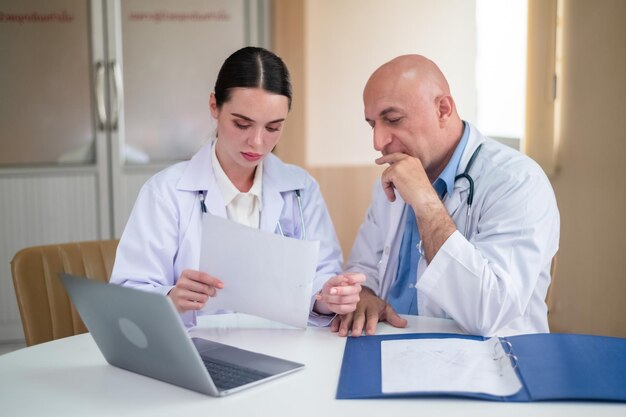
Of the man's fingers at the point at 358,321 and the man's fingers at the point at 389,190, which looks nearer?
the man's fingers at the point at 358,321

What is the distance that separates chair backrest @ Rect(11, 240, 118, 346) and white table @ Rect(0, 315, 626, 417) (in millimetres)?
409

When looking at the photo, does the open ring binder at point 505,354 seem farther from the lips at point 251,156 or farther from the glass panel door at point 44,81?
the glass panel door at point 44,81

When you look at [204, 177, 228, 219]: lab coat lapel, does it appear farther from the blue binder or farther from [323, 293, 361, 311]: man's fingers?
the blue binder

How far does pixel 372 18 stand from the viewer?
381 cm

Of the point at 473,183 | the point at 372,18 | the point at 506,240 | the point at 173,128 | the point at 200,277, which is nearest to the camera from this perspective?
the point at 200,277

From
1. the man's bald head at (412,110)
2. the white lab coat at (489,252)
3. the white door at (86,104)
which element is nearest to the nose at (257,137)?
the man's bald head at (412,110)

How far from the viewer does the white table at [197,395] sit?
1078 millimetres

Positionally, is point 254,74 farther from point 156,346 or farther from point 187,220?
point 156,346

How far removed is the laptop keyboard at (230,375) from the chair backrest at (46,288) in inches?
29.4

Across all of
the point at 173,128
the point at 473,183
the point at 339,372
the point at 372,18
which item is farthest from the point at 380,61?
the point at 339,372

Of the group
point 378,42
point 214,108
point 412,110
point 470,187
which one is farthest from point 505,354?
point 378,42

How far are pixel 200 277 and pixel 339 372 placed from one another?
374mm

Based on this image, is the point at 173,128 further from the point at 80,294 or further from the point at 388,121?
the point at 80,294

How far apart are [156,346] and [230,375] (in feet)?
0.47
